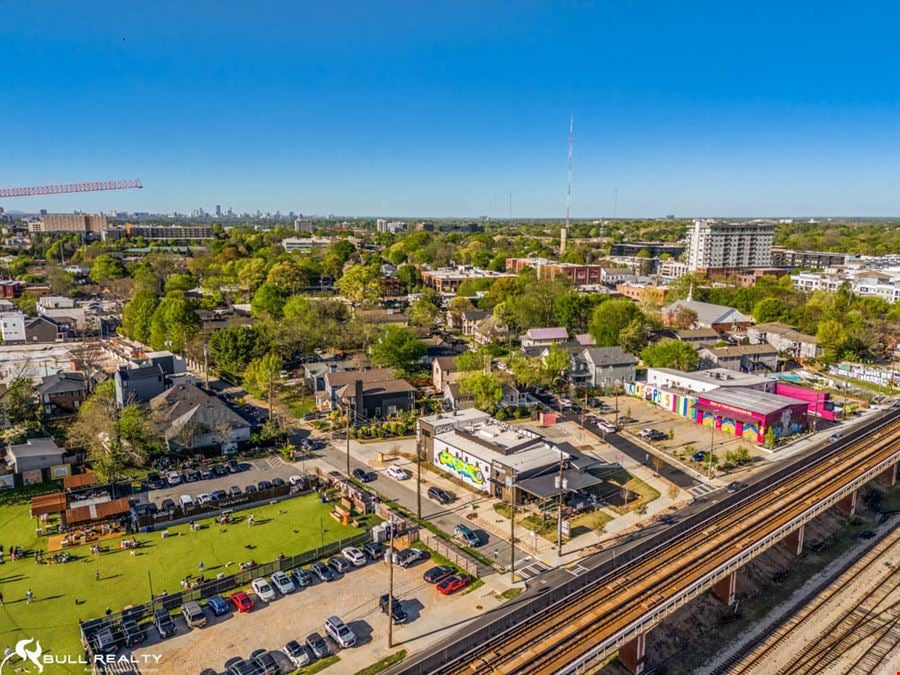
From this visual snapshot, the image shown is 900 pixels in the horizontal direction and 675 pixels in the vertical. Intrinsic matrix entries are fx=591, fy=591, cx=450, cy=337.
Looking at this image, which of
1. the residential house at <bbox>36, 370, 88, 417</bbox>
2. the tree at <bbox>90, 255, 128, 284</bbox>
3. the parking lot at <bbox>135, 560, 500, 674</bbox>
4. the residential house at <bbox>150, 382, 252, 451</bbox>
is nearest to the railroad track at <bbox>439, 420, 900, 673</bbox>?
the parking lot at <bbox>135, 560, 500, 674</bbox>

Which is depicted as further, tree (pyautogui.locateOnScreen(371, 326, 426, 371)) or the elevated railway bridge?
tree (pyautogui.locateOnScreen(371, 326, 426, 371))

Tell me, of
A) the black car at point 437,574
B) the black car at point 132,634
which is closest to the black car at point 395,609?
the black car at point 437,574

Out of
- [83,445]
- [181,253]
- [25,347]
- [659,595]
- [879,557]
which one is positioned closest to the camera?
[659,595]

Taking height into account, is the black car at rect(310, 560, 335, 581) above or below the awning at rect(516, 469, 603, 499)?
below

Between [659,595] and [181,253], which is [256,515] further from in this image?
[181,253]

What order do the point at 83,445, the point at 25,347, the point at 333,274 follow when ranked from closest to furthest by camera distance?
the point at 83,445
the point at 25,347
the point at 333,274

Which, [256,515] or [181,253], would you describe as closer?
[256,515]

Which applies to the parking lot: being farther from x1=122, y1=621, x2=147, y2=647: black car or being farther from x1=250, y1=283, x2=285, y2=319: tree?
x1=250, y1=283, x2=285, y2=319: tree

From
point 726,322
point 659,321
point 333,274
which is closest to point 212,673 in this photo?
point 659,321
